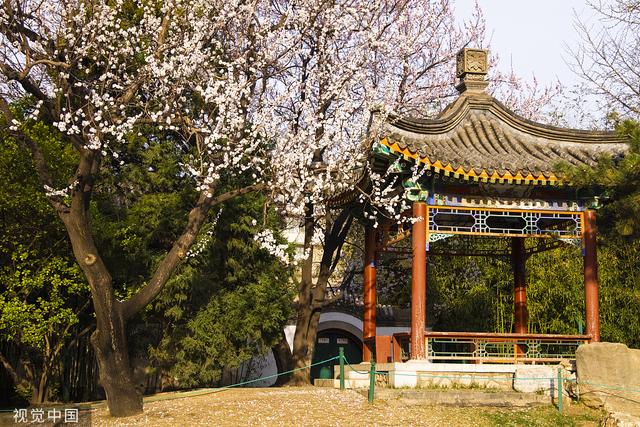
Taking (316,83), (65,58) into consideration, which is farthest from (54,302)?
(316,83)

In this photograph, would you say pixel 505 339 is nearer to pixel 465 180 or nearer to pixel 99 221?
Result: pixel 465 180

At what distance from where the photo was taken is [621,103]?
65.4 ft

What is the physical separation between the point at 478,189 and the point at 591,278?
2.45m

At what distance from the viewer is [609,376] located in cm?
1139

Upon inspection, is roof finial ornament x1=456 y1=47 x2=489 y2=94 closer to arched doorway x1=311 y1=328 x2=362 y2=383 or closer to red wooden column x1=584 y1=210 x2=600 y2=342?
red wooden column x1=584 y1=210 x2=600 y2=342

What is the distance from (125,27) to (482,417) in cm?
1023

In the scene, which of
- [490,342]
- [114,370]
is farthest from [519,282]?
[114,370]

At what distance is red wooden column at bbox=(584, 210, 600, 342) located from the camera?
12.8m

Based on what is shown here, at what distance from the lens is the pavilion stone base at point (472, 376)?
11.8 meters

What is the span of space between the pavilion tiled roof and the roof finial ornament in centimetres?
15

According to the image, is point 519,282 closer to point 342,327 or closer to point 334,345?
point 342,327

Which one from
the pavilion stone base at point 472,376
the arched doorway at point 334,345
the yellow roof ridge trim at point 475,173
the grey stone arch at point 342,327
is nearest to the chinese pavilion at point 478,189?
the yellow roof ridge trim at point 475,173

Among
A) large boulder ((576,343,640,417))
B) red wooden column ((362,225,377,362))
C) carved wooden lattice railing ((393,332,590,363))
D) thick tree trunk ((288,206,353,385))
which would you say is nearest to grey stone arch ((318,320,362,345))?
thick tree trunk ((288,206,353,385))

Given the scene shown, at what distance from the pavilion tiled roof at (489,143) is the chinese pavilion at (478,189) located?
0.7 inches
